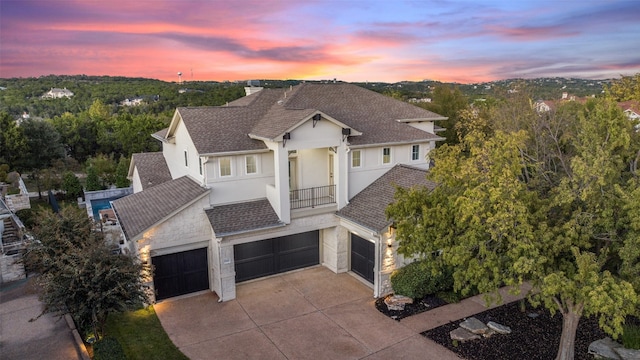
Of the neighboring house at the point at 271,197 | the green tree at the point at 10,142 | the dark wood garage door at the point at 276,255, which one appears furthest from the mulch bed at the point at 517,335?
the green tree at the point at 10,142

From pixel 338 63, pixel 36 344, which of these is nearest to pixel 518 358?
pixel 36 344

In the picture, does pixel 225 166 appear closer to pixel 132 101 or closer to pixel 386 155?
pixel 386 155

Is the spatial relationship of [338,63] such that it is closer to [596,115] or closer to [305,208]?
[305,208]

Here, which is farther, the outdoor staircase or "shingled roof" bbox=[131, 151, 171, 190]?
"shingled roof" bbox=[131, 151, 171, 190]

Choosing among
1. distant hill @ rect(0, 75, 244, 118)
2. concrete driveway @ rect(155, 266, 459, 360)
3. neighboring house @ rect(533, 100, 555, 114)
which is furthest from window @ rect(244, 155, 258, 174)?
distant hill @ rect(0, 75, 244, 118)

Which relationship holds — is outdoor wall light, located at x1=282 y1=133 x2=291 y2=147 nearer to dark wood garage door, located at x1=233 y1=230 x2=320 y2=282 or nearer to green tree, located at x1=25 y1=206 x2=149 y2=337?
dark wood garage door, located at x1=233 y1=230 x2=320 y2=282

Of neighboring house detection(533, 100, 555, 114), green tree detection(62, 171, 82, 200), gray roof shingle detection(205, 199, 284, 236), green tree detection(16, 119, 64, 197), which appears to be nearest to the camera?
gray roof shingle detection(205, 199, 284, 236)

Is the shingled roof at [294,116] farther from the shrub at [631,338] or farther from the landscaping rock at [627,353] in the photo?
the landscaping rock at [627,353]
